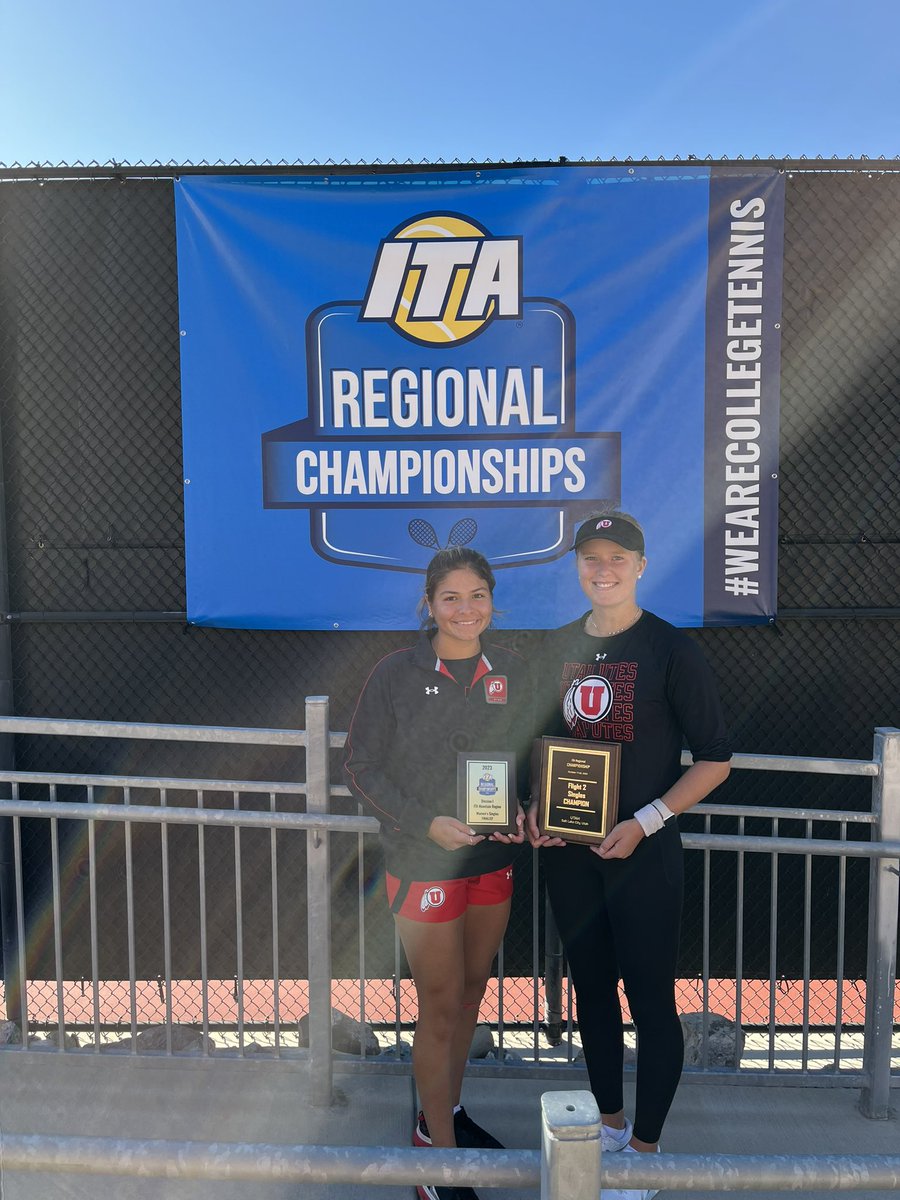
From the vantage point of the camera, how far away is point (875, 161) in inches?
153

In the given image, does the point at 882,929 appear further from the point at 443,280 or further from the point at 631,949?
the point at 443,280

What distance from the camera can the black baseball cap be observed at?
2418 mm

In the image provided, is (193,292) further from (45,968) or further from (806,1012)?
(806,1012)

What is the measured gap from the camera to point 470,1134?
275 centimetres

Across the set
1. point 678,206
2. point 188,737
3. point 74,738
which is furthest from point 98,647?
point 678,206

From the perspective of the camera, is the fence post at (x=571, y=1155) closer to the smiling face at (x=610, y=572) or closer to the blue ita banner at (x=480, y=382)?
the smiling face at (x=610, y=572)

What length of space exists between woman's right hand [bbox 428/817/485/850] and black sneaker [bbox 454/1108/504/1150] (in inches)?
41.6

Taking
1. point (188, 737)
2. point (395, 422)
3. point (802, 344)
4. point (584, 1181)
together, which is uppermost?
point (802, 344)

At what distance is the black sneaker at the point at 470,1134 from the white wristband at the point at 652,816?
1.21 m

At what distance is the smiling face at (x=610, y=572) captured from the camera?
2.43 metres

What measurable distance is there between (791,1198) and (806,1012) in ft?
2.57

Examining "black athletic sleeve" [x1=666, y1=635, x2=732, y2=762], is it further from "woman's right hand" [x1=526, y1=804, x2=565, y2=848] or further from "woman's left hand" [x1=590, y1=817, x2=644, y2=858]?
"woman's right hand" [x1=526, y1=804, x2=565, y2=848]

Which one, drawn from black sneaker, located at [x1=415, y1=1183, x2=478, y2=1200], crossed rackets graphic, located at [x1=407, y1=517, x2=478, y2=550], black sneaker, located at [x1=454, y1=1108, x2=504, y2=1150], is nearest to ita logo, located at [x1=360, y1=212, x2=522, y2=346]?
crossed rackets graphic, located at [x1=407, y1=517, x2=478, y2=550]

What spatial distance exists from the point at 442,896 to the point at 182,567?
7.70ft
